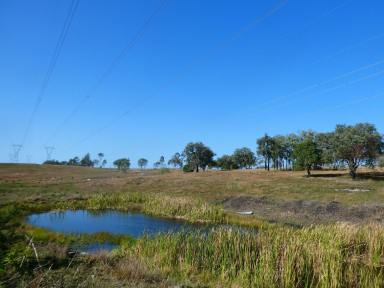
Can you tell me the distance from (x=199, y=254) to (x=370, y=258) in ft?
20.1

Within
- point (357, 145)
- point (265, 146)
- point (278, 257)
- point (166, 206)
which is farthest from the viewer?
point (265, 146)

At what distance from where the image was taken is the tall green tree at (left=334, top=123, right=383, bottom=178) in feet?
236

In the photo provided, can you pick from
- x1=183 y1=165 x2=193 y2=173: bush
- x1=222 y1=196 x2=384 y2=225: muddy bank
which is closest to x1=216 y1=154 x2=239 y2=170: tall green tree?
x1=183 y1=165 x2=193 y2=173: bush

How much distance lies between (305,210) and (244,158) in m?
113

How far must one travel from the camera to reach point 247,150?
504 feet

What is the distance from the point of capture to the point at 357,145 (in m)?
71.6

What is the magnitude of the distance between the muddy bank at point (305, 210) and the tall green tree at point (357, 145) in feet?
107

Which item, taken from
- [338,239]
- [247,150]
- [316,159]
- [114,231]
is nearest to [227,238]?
[338,239]

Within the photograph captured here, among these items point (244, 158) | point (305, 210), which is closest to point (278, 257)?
point (305, 210)

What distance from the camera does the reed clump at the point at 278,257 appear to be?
39.9 feet

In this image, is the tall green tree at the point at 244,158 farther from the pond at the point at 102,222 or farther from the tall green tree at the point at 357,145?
the pond at the point at 102,222

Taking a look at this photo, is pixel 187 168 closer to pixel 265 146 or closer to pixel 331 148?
pixel 265 146

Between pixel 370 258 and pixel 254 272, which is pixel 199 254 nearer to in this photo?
pixel 254 272

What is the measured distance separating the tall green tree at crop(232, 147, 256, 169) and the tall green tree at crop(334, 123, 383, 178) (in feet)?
246
